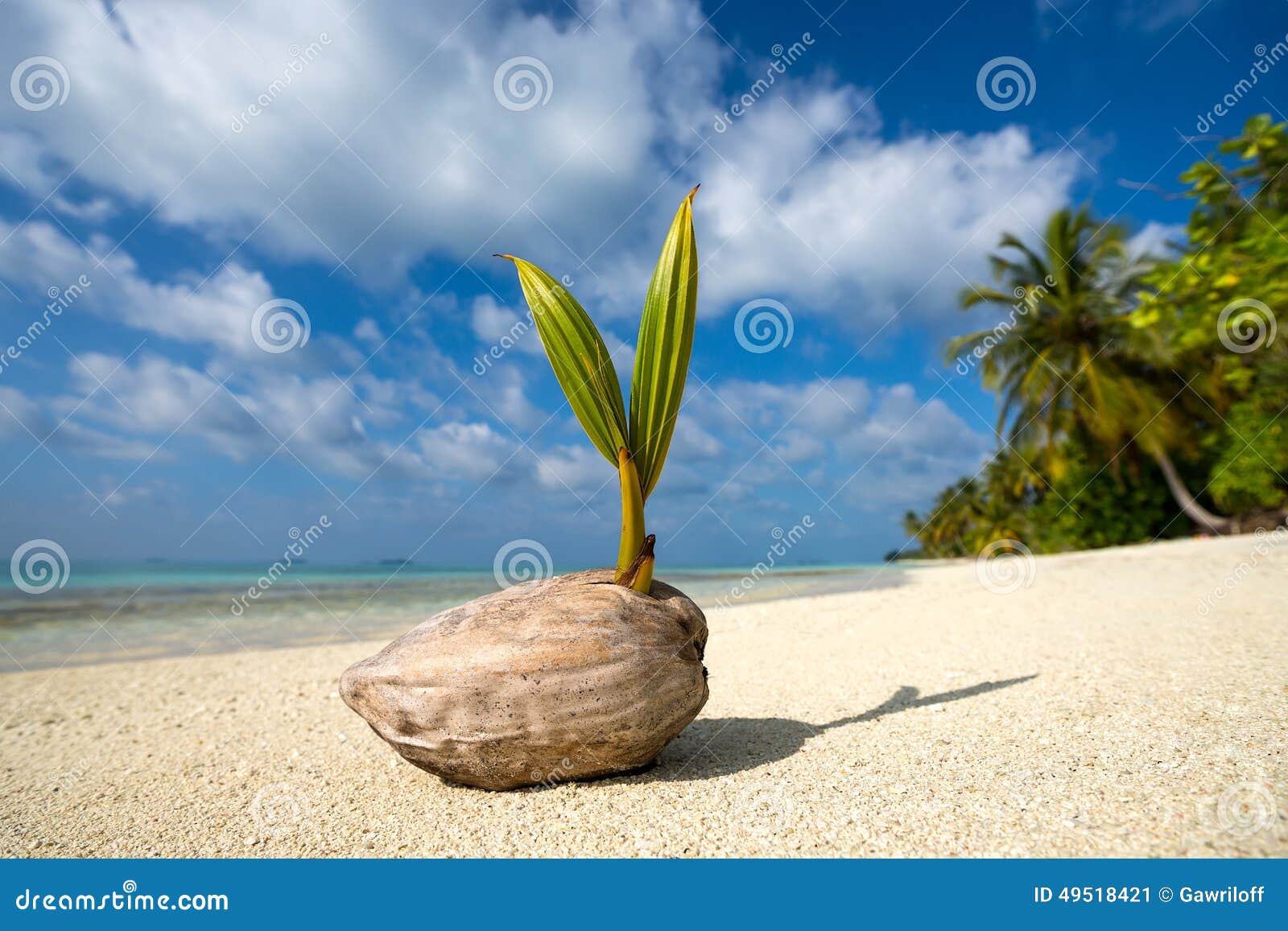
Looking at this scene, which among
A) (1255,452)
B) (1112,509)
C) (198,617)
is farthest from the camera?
(1112,509)

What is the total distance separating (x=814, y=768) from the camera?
3.22 metres

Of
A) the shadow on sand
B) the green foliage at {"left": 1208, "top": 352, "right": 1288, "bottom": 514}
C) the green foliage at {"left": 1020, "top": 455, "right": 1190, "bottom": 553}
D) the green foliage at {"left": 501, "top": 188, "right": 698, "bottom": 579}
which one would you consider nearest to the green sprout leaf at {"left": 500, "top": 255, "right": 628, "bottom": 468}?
the green foliage at {"left": 501, "top": 188, "right": 698, "bottom": 579}

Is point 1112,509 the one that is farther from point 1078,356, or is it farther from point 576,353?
point 576,353

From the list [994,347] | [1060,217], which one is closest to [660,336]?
[994,347]

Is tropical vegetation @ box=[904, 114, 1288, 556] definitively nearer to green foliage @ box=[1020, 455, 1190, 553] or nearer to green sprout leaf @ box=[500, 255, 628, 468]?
green foliage @ box=[1020, 455, 1190, 553]

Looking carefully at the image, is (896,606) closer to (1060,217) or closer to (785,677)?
(785,677)

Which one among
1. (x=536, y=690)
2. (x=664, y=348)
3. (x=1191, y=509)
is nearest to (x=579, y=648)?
(x=536, y=690)

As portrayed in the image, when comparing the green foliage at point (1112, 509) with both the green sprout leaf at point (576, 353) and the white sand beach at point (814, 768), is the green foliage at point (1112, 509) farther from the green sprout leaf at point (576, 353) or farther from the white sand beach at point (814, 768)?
the green sprout leaf at point (576, 353)

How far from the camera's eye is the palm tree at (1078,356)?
2061cm

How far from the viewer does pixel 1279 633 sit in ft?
17.4

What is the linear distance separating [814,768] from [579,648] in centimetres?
138

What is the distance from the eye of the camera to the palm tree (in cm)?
2061

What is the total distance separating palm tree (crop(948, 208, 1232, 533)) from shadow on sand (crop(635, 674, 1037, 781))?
1990cm

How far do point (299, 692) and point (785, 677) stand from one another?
4.80m
